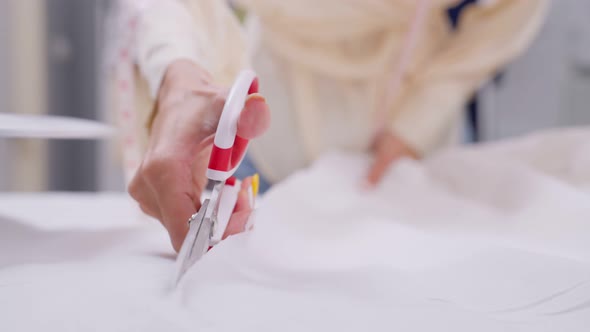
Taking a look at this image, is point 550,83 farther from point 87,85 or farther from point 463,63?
point 87,85

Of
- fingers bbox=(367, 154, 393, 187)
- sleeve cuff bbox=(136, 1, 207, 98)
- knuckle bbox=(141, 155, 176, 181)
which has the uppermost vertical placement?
sleeve cuff bbox=(136, 1, 207, 98)

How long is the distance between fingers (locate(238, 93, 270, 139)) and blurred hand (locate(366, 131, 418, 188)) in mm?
341

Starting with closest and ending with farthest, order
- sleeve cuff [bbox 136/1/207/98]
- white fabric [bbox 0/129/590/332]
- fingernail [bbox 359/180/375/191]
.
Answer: white fabric [bbox 0/129/590/332]
sleeve cuff [bbox 136/1/207/98]
fingernail [bbox 359/180/375/191]

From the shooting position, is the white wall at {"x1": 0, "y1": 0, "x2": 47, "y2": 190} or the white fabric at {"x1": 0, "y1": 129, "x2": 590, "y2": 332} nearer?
the white fabric at {"x1": 0, "y1": 129, "x2": 590, "y2": 332}

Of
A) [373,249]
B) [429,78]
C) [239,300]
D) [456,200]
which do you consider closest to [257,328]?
[239,300]

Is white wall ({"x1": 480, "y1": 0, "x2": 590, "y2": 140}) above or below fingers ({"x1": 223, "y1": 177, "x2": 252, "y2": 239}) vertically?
above

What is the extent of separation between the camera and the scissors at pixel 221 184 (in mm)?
251

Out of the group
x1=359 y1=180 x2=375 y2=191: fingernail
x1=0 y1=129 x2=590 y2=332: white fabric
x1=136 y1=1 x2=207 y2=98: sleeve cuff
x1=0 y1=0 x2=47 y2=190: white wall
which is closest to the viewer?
x1=0 y1=129 x2=590 y2=332: white fabric

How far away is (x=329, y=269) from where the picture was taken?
323 millimetres

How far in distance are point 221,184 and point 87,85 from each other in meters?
0.96

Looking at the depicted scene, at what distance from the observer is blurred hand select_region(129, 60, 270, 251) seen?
0.88 ft

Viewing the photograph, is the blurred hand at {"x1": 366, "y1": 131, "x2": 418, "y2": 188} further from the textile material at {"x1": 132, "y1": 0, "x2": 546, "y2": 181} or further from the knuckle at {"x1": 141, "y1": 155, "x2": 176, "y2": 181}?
the knuckle at {"x1": 141, "y1": 155, "x2": 176, "y2": 181}

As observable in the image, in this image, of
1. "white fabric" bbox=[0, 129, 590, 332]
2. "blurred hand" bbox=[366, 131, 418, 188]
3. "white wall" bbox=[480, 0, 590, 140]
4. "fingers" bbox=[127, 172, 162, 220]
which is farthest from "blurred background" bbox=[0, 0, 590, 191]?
"fingers" bbox=[127, 172, 162, 220]

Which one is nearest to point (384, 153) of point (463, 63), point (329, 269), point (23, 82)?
point (463, 63)
